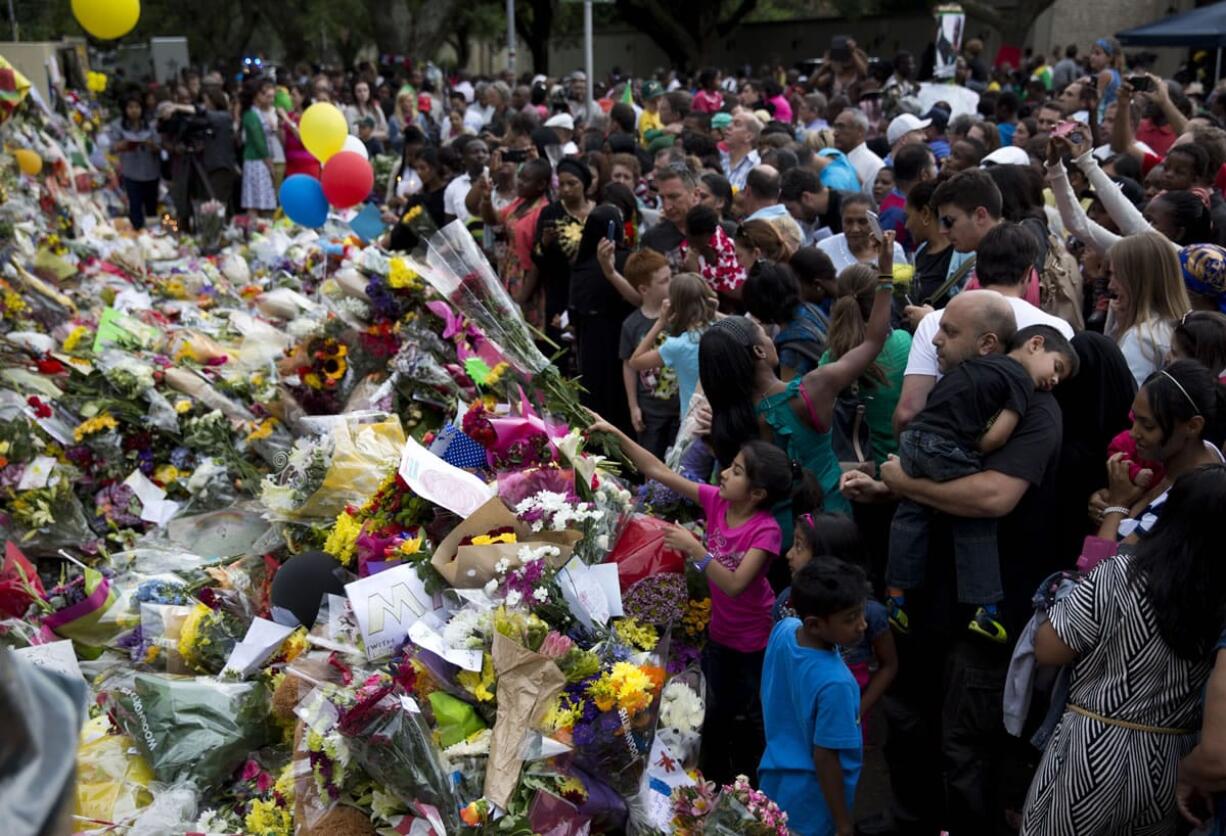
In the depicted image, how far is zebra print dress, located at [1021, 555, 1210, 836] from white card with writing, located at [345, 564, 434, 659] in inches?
72.8

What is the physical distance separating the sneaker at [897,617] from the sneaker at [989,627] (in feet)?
0.87

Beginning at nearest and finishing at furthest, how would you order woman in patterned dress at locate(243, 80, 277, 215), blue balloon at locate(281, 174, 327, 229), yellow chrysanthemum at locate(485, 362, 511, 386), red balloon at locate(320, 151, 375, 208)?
yellow chrysanthemum at locate(485, 362, 511, 386)
red balloon at locate(320, 151, 375, 208)
blue balloon at locate(281, 174, 327, 229)
woman in patterned dress at locate(243, 80, 277, 215)

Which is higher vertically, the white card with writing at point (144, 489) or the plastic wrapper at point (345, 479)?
the plastic wrapper at point (345, 479)

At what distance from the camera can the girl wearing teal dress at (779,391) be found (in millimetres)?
4262

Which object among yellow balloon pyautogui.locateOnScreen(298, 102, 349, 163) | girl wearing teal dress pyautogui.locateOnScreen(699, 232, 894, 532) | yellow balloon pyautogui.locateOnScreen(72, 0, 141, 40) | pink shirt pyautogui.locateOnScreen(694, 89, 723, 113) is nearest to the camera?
girl wearing teal dress pyautogui.locateOnScreen(699, 232, 894, 532)

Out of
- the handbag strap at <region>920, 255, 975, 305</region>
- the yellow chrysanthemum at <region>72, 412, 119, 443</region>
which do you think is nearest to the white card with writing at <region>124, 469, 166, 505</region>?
the yellow chrysanthemum at <region>72, 412, 119, 443</region>

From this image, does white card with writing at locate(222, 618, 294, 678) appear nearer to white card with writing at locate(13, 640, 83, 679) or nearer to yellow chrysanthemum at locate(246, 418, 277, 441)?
white card with writing at locate(13, 640, 83, 679)

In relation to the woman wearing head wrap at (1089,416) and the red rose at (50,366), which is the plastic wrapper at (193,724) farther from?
the red rose at (50,366)

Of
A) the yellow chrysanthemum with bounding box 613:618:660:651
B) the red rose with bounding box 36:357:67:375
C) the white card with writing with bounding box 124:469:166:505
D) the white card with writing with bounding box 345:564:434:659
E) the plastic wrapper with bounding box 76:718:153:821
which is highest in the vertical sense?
the white card with writing with bounding box 345:564:434:659

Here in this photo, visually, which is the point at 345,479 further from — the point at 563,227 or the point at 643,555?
the point at 563,227

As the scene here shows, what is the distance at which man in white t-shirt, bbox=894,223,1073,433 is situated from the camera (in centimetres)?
402

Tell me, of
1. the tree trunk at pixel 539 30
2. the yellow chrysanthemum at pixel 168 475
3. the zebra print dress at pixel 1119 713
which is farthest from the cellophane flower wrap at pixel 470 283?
the tree trunk at pixel 539 30

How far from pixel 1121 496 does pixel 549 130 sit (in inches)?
299

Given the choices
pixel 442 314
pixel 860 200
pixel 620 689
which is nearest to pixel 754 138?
pixel 860 200
